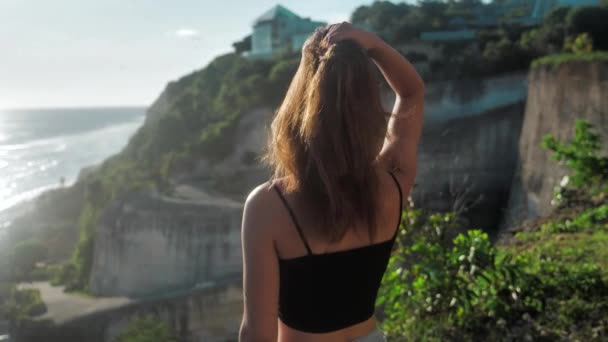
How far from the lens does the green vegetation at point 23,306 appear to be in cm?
1758

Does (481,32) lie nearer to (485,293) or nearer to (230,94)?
(230,94)

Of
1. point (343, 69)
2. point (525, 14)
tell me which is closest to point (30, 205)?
point (525, 14)

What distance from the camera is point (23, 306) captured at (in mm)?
18547

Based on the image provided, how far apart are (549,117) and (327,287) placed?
46.5 feet

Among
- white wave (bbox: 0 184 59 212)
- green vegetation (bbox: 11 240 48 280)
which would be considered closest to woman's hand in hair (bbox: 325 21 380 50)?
green vegetation (bbox: 11 240 48 280)

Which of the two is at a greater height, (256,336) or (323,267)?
(323,267)

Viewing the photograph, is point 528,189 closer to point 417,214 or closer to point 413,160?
point 417,214

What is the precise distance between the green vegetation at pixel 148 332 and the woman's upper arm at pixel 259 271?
11.4 meters

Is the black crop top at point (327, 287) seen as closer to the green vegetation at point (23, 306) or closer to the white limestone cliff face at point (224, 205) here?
the white limestone cliff face at point (224, 205)

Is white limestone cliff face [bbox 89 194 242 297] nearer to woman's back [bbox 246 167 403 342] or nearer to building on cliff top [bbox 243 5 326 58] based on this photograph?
woman's back [bbox 246 167 403 342]

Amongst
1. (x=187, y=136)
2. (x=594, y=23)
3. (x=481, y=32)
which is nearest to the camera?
(x=594, y=23)

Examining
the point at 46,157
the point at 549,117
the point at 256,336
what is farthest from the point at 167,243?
the point at 46,157

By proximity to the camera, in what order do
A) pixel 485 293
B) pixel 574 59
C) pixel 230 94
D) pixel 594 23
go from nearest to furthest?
pixel 485 293 → pixel 574 59 → pixel 594 23 → pixel 230 94

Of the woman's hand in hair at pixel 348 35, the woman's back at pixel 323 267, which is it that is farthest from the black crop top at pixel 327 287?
the woman's hand in hair at pixel 348 35
